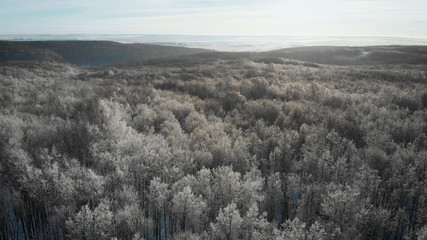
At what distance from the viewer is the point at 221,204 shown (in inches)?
186

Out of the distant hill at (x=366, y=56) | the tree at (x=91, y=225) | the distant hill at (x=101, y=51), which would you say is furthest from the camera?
the distant hill at (x=101, y=51)

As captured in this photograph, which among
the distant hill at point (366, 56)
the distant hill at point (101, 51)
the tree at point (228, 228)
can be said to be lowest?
the tree at point (228, 228)

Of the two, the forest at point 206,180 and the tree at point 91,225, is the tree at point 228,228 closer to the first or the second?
the forest at point 206,180

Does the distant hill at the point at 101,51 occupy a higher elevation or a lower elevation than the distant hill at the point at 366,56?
higher

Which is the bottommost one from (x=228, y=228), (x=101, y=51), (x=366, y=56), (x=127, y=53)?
(x=228, y=228)

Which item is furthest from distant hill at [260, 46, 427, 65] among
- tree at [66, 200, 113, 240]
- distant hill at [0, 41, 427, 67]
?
tree at [66, 200, 113, 240]

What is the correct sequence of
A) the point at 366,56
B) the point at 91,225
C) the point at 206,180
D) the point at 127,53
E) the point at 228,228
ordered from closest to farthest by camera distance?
the point at 91,225, the point at 228,228, the point at 206,180, the point at 366,56, the point at 127,53

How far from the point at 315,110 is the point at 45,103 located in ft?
41.5

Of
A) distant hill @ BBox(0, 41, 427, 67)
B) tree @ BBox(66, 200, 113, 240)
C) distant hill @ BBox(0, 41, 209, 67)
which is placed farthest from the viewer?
distant hill @ BBox(0, 41, 209, 67)

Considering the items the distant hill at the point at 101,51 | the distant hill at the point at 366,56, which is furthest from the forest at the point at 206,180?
the distant hill at the point at 101,51

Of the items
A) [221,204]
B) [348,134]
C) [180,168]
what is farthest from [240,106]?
[221,204]

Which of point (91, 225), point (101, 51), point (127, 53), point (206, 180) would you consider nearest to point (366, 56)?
point (206, 180)

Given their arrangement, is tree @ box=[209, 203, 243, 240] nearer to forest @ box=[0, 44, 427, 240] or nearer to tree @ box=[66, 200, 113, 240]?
forest @ box=[0, 44, 427, 240]

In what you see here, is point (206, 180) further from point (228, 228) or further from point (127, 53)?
point (127, 53)
